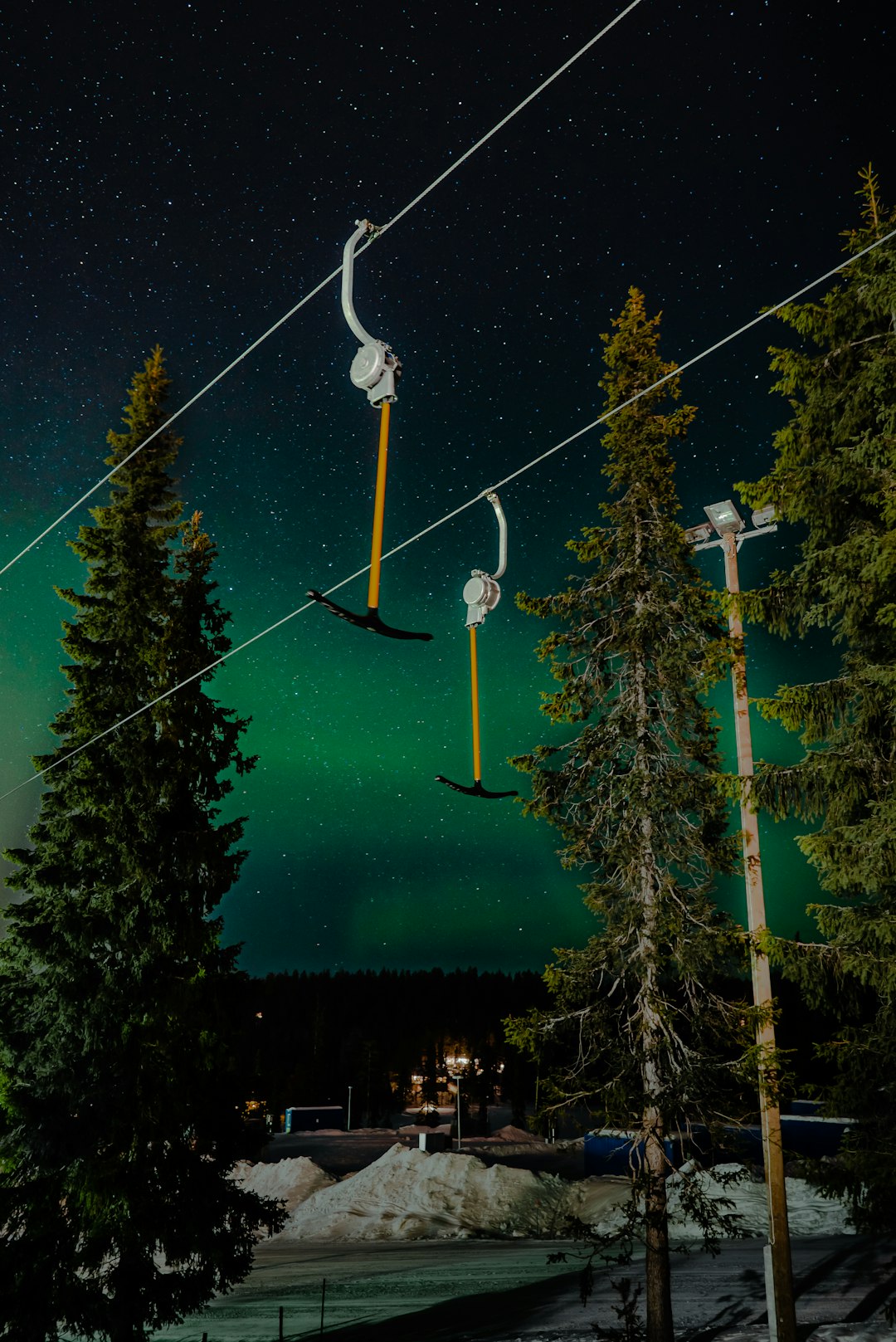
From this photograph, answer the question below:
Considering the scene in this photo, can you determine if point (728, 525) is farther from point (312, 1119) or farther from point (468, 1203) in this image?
point (312, 1119)

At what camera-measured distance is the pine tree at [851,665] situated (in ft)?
33.6

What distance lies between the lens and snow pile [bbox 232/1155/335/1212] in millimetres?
42688

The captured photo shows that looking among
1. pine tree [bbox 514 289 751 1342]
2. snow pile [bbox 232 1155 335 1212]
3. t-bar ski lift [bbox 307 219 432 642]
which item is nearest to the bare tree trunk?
pine tree [bbox 514 289 751 1342]

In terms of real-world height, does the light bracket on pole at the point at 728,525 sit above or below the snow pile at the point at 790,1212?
above

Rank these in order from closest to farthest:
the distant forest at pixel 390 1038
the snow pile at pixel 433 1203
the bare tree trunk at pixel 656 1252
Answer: the bare tree trunk at pixel 656 1252 < the snow pile at pixel 433 1203 < the distant forest at pixel 390 1038

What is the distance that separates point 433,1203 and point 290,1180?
10170 mm

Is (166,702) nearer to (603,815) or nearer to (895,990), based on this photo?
(603,815)

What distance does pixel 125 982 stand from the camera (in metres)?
14.6

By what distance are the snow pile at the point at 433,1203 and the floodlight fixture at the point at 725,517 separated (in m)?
30.2

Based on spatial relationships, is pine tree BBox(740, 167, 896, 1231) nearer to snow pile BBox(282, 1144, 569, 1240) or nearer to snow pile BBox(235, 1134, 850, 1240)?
snow pile BBox(235, 1134, 850, 1240)

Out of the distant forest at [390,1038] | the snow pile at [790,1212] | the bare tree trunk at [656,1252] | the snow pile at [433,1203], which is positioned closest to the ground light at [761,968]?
the bare tree trunk at [656,1252]

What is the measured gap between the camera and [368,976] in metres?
135

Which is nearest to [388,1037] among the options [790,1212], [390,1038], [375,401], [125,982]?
[390,1038]

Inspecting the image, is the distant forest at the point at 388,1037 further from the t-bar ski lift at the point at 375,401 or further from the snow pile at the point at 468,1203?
the t-bar ski lift at the point at 375,401
